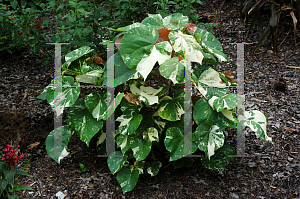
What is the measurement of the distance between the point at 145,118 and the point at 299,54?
2148mm

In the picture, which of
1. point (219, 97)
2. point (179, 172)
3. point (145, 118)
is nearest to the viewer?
point (219, 97)

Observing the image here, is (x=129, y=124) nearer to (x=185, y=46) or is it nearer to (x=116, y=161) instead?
(x=116, y=161)

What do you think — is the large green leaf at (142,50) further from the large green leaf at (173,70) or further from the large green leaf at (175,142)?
the large green leaf at (175,142)

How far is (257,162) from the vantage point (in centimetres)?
191

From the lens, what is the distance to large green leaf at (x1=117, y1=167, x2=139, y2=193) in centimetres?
166

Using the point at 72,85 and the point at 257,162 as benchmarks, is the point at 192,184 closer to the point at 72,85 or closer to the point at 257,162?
the point at 257,162

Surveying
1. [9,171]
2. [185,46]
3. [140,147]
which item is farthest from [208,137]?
[9,171]

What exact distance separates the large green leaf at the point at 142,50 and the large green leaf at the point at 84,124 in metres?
0.46

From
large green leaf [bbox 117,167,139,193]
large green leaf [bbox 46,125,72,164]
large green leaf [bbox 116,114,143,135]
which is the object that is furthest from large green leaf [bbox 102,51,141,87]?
large green leaf [bbox 117,167,139,193]

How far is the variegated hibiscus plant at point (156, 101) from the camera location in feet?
4.74

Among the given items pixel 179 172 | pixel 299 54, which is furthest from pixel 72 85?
pixel 299 54

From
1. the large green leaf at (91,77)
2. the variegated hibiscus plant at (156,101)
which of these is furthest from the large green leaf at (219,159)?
the large green leaf at (91,77)

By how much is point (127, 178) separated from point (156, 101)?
0.57 meters

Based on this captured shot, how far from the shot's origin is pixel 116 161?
1.71m
